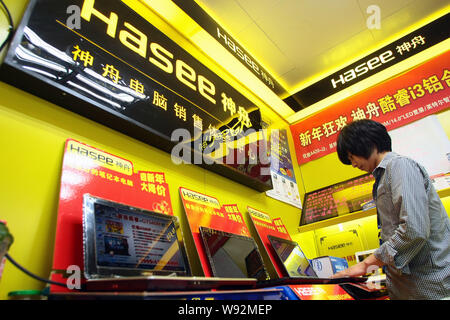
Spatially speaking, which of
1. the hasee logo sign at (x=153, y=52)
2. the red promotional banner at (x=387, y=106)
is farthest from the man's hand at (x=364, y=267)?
the red promotional banner at (x=387, y=106)

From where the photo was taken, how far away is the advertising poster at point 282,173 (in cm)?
279

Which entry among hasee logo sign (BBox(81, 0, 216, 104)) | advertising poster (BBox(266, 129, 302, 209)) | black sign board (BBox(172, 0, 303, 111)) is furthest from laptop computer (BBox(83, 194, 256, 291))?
black sign board (BBox(172, 0, 303, 111))

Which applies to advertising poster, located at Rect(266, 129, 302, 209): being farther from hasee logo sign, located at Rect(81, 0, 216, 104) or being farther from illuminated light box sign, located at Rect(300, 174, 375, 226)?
hasee logo sign, located at Rect(81, 0, 216, 104)

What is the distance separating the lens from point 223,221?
5.71ft

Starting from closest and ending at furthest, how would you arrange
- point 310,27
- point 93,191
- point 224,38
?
point 93,191 → point 224,38 → point 310,27

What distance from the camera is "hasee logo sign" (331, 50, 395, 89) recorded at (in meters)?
3.08

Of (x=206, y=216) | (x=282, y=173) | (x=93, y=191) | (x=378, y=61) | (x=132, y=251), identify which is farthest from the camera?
(x=378, y=61)

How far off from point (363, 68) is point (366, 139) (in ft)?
7.13

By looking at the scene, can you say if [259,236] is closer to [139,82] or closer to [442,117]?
[139,82]

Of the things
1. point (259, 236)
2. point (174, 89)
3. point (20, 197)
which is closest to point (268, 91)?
point (174, 89)

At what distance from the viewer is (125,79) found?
1.48 metres

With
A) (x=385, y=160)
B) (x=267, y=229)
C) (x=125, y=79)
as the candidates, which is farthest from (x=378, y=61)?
(x=125, y=79)

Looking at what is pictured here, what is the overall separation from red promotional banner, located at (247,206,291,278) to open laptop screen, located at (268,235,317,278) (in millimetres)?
50

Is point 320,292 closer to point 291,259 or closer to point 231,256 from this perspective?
point 231,256
